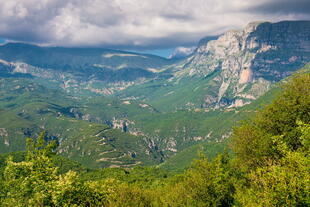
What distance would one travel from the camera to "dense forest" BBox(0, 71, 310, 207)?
33.0m

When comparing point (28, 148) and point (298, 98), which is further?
point (298, 98)

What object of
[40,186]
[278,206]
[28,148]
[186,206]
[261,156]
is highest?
[28,148]

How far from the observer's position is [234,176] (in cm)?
6350

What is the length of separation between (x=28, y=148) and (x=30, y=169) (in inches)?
122

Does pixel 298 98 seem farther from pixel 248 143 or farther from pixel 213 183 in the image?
pixel 213 183

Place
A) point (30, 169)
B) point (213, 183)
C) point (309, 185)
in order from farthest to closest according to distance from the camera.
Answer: point (213, 183) < point (30, 169) < point (309, 185)

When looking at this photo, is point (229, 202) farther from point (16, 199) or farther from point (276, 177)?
point (16, 199)

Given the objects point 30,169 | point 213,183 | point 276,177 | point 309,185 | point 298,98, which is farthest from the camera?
point 298,98

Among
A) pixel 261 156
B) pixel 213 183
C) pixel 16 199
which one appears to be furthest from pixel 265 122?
pixel 16 199

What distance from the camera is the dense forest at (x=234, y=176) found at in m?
33.0

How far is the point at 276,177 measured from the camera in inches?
1302

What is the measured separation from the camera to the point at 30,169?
36.1 m

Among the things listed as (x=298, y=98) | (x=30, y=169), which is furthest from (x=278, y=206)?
(x=298, y=98)

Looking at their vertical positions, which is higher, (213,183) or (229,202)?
(213,183)
